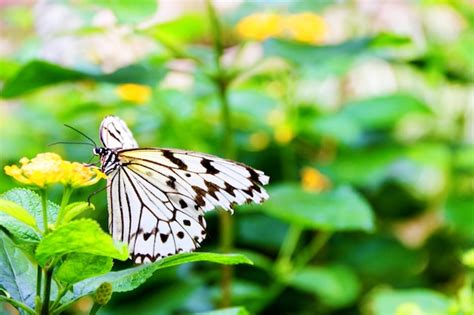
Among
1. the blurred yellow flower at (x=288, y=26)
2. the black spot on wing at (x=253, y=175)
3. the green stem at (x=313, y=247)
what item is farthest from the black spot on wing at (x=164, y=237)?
the blurred yellow flower at (x=288, y=26)

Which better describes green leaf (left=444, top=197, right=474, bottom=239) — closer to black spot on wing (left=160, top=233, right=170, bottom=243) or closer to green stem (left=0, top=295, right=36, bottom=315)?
black spot on wing (left=160, top=233, right=170, bottom=243)

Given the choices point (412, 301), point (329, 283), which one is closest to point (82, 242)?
point (412, 301)

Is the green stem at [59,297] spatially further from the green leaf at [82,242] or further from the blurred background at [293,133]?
the blurred background at [293,133]

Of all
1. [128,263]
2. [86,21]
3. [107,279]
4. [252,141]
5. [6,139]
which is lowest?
[107,279]

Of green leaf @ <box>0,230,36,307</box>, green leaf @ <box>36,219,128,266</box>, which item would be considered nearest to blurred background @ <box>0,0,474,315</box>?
green leaf @ <box>0,230,36,307</box>

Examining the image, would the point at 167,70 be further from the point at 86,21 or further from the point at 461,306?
the point at 461,306

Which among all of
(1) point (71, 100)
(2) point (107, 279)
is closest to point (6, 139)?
(1) point (71, 100)
